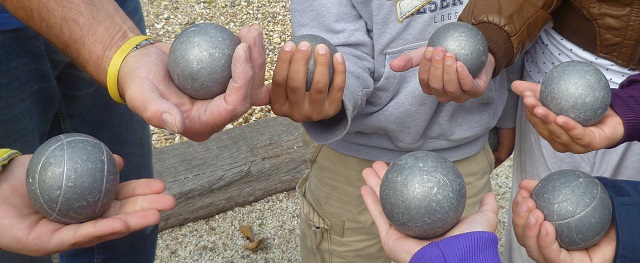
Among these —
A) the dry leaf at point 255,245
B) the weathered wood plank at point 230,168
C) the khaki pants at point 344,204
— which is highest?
the khaki pants at point 344,204

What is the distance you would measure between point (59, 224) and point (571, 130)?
1.77 metres

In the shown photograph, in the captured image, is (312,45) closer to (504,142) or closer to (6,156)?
(6,156)

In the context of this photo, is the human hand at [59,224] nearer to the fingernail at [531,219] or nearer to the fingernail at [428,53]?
the fingernail at [428,53]

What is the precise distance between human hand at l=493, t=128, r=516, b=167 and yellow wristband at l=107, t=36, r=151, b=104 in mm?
1743

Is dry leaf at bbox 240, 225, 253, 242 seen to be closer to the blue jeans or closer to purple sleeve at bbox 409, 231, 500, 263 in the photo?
the blue jeans

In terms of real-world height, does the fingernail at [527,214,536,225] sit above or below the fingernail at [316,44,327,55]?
below

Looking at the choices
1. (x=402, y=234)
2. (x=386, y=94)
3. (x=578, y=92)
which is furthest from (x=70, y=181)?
(x=578, y=92)

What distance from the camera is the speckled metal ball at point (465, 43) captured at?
274 cm

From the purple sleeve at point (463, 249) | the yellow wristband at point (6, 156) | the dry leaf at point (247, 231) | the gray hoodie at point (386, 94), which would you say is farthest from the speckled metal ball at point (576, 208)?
the dry leaf at point (247, 231)

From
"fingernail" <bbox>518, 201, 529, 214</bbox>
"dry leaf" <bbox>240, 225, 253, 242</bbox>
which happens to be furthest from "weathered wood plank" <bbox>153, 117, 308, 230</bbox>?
"fingernail" <bbox>518, 201, 529, 214</bbox>

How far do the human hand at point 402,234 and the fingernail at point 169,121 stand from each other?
729 mm

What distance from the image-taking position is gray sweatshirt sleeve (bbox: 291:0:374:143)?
9.35ft

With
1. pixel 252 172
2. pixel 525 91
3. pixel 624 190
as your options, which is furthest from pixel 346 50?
pixel 252 172

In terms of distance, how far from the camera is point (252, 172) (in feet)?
15.9
